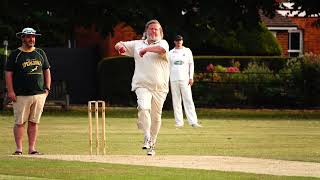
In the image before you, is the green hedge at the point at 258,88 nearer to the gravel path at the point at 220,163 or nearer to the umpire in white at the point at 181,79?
the umpire in white at the point at 181,79

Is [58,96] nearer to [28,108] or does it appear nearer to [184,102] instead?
[184,102]

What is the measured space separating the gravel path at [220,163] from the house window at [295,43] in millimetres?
38259

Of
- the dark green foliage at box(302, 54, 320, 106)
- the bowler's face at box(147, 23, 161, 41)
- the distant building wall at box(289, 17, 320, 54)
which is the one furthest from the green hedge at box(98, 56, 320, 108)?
the bowler's face at box(147, 23, 161, 41)

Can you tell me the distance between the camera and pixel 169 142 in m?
22.1

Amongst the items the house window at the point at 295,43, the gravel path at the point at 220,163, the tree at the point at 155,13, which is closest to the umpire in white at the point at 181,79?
the tree at the point at 155,13

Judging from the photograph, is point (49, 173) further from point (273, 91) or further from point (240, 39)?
point (240, 39)

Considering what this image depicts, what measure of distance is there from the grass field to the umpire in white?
371 millimetres

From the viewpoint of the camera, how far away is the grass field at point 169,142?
14672mm

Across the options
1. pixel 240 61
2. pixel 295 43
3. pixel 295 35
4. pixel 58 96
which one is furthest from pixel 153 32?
pixel 295 43

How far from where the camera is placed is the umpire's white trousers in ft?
91.6

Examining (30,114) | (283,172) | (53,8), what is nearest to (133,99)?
(53,8)

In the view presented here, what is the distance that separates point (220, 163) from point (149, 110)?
229 centimetres

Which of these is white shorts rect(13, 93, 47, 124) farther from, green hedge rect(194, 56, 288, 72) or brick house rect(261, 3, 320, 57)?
brick house rect(261, 3, 320, 57)

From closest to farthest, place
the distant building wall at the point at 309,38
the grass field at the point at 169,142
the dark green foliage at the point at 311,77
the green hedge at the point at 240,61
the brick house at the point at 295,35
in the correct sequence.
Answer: the grass field at the point at 169,142 < the dark green foliage at the point at 311,77 < the green hedge at the point at 240,61 < the brick house at the point at 295,35 < the distant building wall at the point at 309,38
